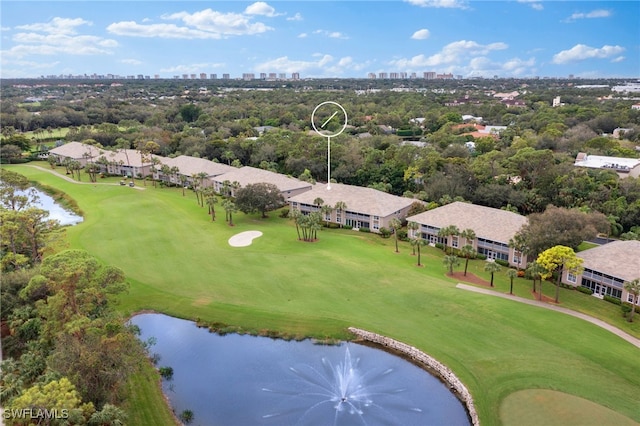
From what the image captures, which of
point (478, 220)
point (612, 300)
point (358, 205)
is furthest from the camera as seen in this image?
point (358, 205)

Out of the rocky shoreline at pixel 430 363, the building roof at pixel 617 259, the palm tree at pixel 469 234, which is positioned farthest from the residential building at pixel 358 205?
the rocky shoreline at pixel 430 363

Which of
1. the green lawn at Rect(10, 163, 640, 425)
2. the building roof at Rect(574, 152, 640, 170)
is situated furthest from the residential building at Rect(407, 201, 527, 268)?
the building roof at Rect(574, 152, 640, 170)

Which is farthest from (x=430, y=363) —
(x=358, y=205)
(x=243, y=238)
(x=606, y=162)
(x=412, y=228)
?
(x=606, y=162)

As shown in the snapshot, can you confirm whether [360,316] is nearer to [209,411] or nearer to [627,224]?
[209,411]

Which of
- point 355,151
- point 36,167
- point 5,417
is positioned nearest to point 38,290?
point 5,417

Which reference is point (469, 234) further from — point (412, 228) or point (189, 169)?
point (189, 169)

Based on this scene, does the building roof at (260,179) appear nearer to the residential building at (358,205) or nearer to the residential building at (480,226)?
the residential building at (358,205)
